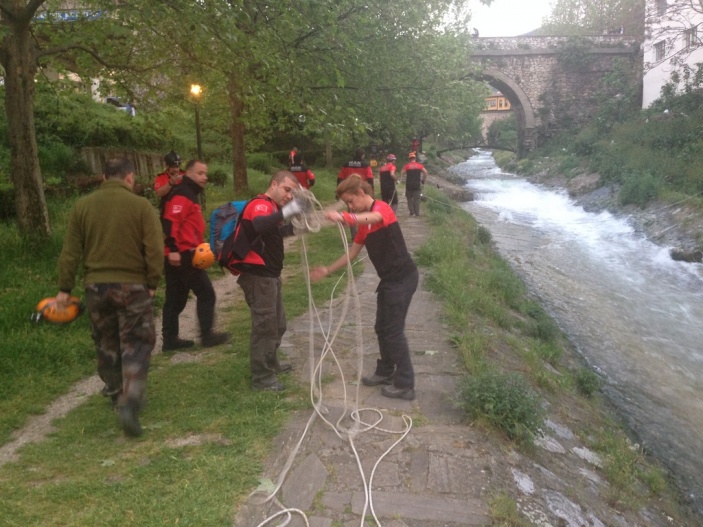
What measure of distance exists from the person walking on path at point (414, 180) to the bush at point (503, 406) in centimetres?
969

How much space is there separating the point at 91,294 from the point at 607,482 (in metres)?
4.16

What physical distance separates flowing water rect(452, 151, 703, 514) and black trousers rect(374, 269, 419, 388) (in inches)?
114

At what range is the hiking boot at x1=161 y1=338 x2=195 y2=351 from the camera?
5.97 m

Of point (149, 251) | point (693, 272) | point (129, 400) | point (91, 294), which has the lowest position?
point (693, 272)

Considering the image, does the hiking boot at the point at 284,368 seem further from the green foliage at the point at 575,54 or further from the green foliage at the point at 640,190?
the green foliage at the point at 575,54

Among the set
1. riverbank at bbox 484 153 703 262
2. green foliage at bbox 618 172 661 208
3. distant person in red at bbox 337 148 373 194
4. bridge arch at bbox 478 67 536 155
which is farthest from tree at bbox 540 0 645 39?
distant person in red at bbox 337 148 373 194

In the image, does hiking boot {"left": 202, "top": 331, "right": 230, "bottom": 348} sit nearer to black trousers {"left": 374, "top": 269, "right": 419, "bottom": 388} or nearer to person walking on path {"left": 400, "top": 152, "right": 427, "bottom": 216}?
black trousers {"left": 374, "top": 269, "right": 419, "bottom": 388}

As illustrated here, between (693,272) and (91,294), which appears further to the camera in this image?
(693,272)

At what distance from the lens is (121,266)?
409 cm

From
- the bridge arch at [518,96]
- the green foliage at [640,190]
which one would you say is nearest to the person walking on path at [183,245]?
the green foliage at [640,190]

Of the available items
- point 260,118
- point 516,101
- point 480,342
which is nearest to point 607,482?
point 480,342

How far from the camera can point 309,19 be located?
918 centimetres

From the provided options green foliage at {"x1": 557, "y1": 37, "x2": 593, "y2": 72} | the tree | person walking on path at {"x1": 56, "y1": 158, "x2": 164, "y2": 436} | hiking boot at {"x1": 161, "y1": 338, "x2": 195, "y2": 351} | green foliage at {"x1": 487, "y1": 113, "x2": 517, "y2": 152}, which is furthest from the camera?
green foliage at {"x1": 487, "y1": 113, "x2": 517, "y2": 152}

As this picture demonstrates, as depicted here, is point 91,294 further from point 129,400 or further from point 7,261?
point 7,261
